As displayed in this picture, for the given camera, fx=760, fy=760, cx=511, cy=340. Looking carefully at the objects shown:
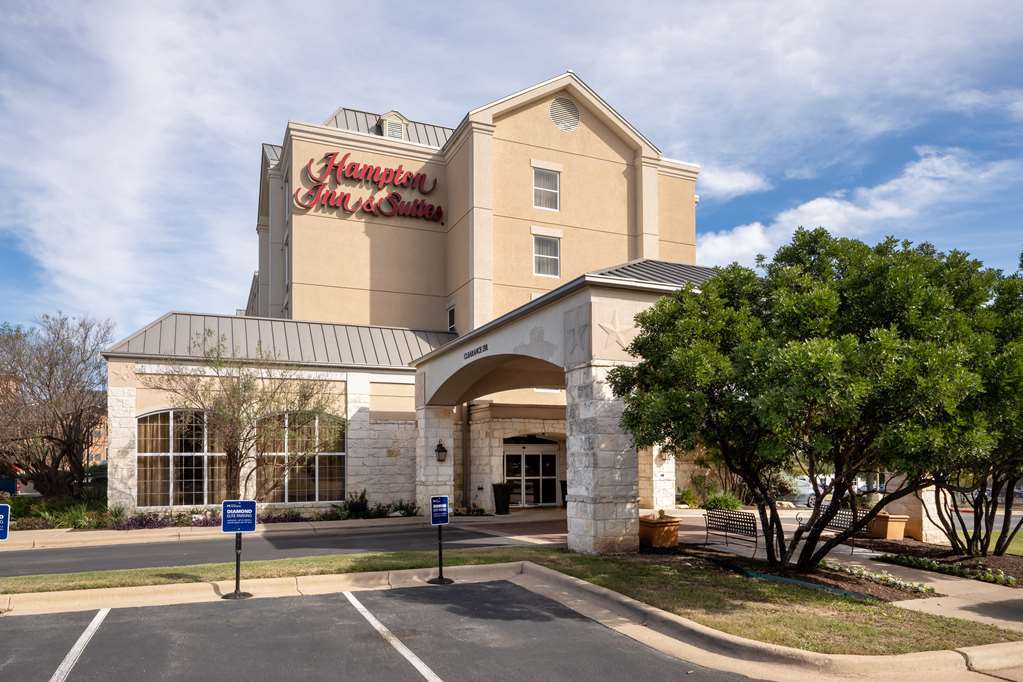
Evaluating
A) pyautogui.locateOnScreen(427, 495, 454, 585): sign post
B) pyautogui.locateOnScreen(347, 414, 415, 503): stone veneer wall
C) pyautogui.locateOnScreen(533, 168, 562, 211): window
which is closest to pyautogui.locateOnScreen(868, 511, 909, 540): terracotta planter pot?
pyautogui.locateOnScreen(427, 495, 454, 585): sign post

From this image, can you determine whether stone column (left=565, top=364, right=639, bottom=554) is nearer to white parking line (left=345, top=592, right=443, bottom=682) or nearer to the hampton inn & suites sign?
white parking line (left=345, top=592, right=443, bottom=682)

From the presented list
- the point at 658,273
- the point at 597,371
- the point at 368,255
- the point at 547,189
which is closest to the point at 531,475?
the point at 368,255

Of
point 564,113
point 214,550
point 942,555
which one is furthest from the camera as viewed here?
point 564,113

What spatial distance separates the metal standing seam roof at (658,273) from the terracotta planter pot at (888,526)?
673cm

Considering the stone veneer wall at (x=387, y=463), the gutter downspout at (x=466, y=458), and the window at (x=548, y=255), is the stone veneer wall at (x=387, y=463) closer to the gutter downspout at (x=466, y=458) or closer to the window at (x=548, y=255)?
the gutter downspout at (x=466, y=458)

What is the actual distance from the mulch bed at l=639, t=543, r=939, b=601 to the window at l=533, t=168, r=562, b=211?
18.2 m

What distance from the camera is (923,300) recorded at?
1044 centimetres

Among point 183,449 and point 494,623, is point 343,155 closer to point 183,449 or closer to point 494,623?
point 183,449

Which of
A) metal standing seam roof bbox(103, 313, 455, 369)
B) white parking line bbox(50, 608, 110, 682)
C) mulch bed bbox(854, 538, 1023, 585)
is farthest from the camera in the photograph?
metal standing seam roof bbox(103, 313, 455, 369)

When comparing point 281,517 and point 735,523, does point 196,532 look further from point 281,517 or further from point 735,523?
point 735,523

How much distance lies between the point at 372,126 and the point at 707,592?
2923 cm

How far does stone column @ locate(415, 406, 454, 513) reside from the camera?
24.1m

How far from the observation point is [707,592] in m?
10.7

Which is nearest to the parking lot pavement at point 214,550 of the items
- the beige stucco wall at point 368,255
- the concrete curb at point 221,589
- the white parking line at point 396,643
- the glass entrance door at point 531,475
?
the concrete curb at point 221,589
